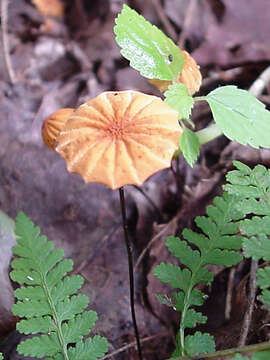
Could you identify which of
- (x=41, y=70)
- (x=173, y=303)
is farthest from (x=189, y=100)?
(x=41, y=70)

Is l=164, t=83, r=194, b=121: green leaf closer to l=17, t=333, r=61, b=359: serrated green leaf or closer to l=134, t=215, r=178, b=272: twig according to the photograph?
l=134, t=215, r=178, b=272: twig

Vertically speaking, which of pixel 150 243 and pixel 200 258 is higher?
pixel 200 258

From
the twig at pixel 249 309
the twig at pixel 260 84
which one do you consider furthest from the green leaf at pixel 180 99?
the twig at pixel 260 84

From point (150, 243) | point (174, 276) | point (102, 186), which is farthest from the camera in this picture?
point (102, 186)

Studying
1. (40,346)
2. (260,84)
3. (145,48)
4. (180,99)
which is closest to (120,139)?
(180,99)

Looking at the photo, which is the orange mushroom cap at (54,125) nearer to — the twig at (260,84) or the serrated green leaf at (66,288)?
the serrated green leaf at (66,288)

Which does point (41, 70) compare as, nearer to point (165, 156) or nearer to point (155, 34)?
point (155, 34)

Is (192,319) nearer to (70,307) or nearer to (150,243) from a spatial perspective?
(70,307)

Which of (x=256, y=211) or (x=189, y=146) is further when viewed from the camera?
(x=189, y=146)

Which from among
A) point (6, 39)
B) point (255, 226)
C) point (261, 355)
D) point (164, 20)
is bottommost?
point (261, 355)
